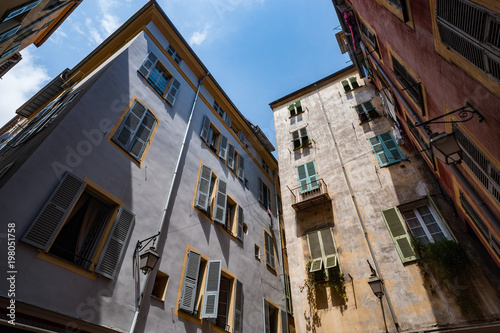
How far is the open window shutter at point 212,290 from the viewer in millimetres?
7770

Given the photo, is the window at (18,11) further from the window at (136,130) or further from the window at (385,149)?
the window at (385,149)

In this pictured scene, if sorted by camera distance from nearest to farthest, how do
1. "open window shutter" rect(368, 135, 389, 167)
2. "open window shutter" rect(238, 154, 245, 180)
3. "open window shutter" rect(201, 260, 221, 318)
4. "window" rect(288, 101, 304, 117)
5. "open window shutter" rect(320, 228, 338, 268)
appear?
"open window shutter" rect(201, 260, 221, 318), "open window shutter" rect(320, 228, 338, 268), "open window shutter" rect(368, 135, 389, 167), "open window shutter" rect(238, 154, 245, 180), "window" rect(288, 101, 304, 117)

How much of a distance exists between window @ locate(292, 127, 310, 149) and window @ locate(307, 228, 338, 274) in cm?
507

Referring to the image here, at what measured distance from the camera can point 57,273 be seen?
16.7 ft

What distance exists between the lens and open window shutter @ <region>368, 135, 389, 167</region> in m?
10.7

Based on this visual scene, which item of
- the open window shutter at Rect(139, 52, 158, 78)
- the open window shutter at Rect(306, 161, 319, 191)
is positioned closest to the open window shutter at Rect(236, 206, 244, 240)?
the open window shutter at Rect(306, 161, 319, 191)

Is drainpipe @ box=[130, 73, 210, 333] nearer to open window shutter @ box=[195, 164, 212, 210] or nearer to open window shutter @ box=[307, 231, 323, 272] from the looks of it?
open window shutter @ box=[195, 164, 212, 210]

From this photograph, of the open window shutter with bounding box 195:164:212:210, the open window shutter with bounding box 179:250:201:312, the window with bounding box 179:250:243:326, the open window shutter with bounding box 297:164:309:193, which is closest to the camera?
the open window shutter with bounding box 179:250:201:312

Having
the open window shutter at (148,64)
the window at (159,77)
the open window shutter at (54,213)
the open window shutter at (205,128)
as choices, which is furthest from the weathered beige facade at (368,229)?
the open window shutter at (54,213)

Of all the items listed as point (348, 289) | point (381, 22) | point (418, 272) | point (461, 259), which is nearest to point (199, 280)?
point (348, 289)

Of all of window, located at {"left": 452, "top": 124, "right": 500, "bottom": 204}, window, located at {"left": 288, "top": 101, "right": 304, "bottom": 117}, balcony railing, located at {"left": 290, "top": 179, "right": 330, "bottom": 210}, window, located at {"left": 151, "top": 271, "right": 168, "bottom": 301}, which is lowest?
window, located at {"left": 151, "top": 271, "right": 168, "bottom": 301}

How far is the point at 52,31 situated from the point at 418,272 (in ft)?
79.0

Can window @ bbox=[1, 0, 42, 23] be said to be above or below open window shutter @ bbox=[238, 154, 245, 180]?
below

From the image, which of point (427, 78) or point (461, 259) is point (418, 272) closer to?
point (461, 259)
